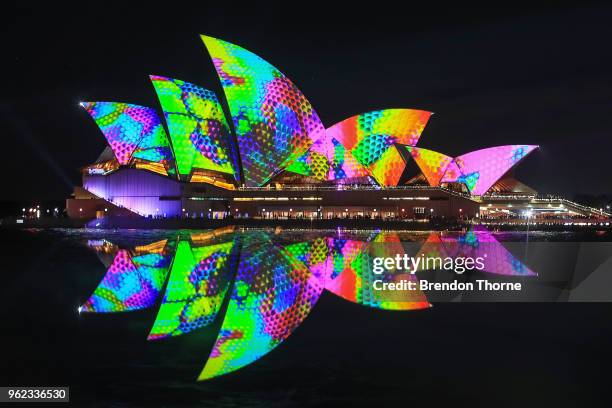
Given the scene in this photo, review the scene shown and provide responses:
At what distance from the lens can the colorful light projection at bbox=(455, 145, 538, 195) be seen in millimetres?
48562

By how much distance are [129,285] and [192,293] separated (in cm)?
189

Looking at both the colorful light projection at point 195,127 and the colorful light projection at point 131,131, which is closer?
the colorful light projection at point 195,127

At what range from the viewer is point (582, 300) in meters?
11.8

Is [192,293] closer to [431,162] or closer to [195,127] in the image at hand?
[195,127]

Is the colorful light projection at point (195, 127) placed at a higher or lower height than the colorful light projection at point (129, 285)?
higher

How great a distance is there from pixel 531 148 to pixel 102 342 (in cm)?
4438

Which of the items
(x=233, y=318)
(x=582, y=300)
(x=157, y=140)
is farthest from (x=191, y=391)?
(x=157, y=140)

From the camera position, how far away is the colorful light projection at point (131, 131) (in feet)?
139

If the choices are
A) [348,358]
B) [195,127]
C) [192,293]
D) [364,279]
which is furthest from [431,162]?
[348,358]

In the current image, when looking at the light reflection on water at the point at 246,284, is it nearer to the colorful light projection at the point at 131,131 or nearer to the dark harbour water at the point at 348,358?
the dark harbour water at the point at 348,358

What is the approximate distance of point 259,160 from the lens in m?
44.0

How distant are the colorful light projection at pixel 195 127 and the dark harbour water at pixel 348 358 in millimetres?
31167

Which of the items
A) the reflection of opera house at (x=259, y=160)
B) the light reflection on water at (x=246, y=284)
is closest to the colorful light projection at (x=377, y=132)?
the reflection of opera house at (x=259, y=160)

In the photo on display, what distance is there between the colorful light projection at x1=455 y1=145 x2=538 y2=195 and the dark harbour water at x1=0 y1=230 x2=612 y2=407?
38989 millimetres
